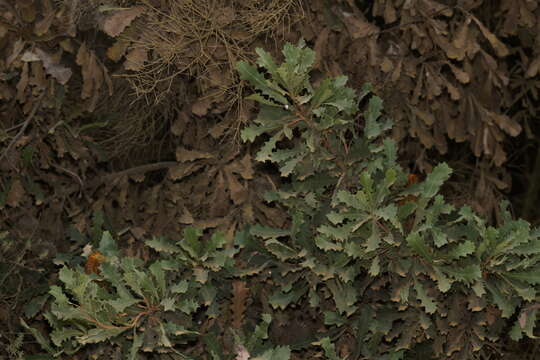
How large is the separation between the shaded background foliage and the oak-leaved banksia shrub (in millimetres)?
330

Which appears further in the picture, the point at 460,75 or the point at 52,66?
the point at 460,75

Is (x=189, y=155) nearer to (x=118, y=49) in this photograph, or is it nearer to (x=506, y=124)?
(x=118, y=49)

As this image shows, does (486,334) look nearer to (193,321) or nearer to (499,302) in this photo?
(499,302)

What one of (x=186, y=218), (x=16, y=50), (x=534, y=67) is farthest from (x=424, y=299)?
(x=16, y=50)

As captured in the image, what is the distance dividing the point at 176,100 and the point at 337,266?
963mm

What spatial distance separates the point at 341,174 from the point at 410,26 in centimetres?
76

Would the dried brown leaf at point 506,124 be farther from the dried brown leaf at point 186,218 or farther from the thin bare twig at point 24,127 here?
the thin bare twig at point 24,127

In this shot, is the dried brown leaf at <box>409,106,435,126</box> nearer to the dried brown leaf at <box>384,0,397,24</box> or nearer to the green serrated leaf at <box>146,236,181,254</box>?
the dried brown leaf at <box>384,0,397,24</box>

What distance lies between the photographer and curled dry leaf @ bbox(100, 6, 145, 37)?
269 cm

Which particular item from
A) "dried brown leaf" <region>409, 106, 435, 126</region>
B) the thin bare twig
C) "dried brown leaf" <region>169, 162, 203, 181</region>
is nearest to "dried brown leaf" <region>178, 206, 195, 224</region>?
"dried brown leaf" <region>169, 162, 203, 181</region>

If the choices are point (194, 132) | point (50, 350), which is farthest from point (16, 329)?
point (194, 132)

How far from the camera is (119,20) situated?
107 inches

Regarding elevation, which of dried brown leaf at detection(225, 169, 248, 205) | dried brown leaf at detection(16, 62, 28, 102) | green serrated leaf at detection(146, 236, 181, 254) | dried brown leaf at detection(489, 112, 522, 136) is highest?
dried brown leaf at detection(16, 62, 28, 102)

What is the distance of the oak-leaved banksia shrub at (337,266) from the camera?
2412 mm
